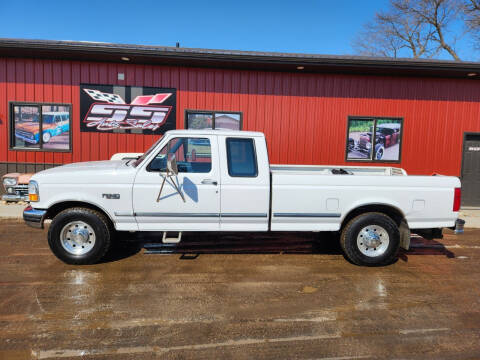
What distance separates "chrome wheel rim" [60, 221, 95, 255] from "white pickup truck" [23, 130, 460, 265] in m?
0.01

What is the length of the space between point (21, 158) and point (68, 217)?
264 inches

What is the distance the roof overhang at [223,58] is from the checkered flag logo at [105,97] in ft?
3.10

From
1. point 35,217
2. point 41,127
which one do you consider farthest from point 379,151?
point 41,127

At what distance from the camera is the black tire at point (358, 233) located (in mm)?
5059

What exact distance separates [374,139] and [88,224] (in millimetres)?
9023

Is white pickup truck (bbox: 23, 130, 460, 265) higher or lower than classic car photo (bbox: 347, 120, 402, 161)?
lower

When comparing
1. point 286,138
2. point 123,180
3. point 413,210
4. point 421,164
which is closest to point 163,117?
point 286,138

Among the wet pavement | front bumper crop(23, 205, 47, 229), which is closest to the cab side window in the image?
the wet pavement

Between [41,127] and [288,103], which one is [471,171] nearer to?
[288,103]

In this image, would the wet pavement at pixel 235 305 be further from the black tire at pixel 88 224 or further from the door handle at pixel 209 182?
the door handle at pixel 209 182

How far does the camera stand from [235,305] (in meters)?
3.83

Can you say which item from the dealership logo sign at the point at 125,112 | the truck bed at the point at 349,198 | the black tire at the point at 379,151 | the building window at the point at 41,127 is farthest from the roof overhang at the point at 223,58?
the truck bed at the point at 349,198

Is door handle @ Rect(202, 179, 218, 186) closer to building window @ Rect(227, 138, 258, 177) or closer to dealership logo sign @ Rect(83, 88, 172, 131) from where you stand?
building window @ Rect(227, 138, 258, 177)

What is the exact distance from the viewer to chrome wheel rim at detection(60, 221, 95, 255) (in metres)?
4.87
